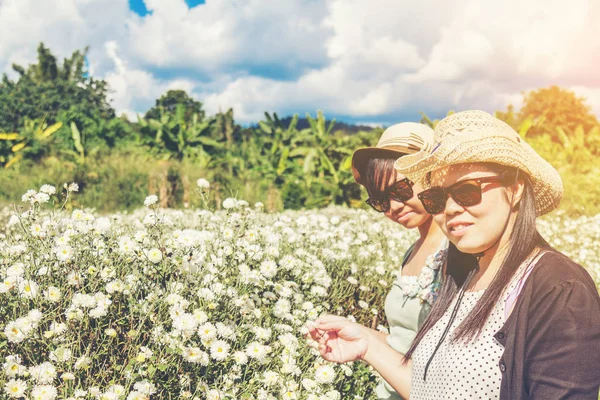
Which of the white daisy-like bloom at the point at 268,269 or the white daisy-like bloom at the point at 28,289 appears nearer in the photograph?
the white daisy-like bloom at the point at 28,289

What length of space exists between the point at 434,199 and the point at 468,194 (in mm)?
215

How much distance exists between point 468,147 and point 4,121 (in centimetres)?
4324

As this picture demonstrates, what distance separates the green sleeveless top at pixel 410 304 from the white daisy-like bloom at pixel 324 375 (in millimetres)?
336

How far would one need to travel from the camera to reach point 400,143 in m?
2.64

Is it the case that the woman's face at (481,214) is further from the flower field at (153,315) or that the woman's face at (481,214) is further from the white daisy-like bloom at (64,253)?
the white daisy-like bloom at (64,253)

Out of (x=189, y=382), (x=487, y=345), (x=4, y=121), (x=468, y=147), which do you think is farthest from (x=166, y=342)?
(x=4, y=121)

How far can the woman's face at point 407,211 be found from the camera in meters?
2.64

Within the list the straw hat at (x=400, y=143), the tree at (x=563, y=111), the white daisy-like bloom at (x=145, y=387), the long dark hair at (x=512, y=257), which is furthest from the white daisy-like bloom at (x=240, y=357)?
the tree at (x=563, y=111)

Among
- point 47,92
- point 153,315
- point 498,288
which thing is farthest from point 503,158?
point 47,92

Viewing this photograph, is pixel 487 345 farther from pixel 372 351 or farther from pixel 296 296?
pixel 296 296

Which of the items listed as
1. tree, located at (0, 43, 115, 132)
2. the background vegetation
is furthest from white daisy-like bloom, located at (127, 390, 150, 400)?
tree, located at (0, 43, 115, 132)

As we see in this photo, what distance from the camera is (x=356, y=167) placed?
2953mm

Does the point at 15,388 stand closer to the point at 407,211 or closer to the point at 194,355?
the point at 194,355

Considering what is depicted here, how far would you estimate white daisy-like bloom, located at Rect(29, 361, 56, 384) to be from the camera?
188cm
